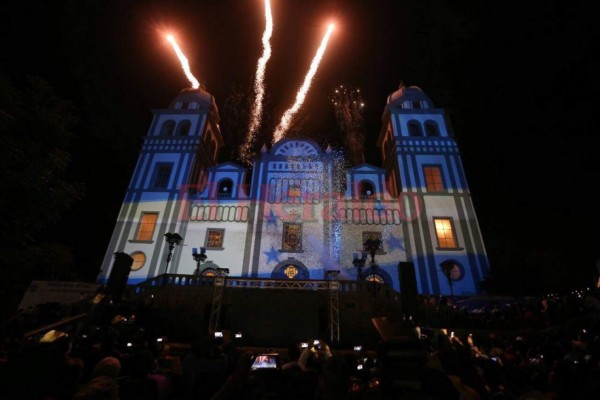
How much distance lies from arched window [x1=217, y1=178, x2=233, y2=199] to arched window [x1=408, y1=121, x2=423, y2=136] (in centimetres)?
1749

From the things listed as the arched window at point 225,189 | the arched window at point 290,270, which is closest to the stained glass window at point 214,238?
the arched window at point 225,189

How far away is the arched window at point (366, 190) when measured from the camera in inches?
1039

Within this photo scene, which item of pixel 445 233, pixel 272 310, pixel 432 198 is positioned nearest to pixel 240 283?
pixel 272 310

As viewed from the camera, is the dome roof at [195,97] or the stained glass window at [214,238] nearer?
the stained glass window at [214,238]

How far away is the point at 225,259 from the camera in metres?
23.8

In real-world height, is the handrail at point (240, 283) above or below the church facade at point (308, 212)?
below

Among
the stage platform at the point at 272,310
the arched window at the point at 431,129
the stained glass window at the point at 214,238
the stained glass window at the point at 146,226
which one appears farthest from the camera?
the arched window at the point at 431,129

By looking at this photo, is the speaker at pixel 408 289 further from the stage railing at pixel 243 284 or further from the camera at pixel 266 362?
the camera at pixel 266 362

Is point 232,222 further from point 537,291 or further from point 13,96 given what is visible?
point 537,291

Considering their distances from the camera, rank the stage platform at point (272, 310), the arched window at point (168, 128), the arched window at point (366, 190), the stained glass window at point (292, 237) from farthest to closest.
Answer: the arched window at point (168, 128) < the arched window at point (366, 190) < the stained glass window at point (292, 237) < the stage platform at point (272, 310)

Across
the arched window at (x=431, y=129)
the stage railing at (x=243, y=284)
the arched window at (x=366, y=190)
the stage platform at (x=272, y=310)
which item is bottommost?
the stage platform at (x=272, y=310)

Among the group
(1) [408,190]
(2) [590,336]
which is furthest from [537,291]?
(2) [590,336]

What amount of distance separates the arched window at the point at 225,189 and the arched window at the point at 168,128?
7707 millimetres

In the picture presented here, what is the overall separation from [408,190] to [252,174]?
43.9ft
